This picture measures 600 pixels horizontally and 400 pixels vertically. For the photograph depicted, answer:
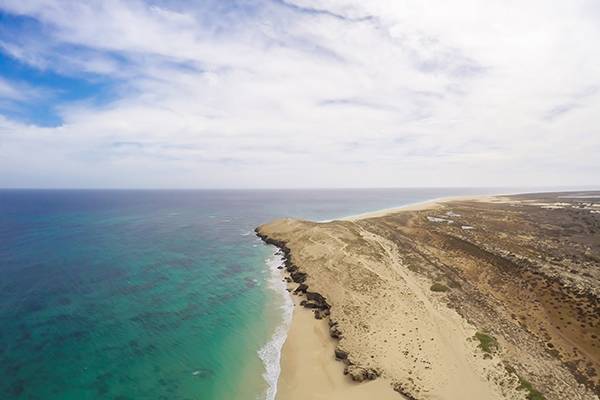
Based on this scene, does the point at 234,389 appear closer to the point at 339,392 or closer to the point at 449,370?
the point at 339,392

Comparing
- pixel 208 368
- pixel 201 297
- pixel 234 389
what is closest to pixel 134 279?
pixel 201 297

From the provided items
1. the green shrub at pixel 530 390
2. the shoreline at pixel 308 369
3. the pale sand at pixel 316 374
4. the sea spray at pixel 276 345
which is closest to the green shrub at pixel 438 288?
the shoreline at pixel 308 369

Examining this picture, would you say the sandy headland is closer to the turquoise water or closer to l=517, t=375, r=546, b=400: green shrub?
l=517, t=375, r=546, b=400: green shrub

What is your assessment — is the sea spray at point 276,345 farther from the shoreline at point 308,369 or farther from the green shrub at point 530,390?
the green shrub at point 530,390

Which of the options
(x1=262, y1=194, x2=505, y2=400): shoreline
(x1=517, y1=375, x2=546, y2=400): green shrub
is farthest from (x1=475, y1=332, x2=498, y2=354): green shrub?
(x1=262, y1=194, x2=505, y2=400): shoreline

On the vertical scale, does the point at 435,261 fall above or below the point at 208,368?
above

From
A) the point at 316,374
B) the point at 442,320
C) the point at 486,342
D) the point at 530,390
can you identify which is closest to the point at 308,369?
the point at 316,374
